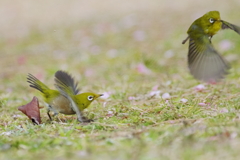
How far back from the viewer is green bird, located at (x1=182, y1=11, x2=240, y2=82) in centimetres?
386

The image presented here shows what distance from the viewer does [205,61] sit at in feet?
13.0

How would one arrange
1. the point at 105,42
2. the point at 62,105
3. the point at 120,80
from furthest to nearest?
the point at 105,42, the point at 120,80, the point at 62,105

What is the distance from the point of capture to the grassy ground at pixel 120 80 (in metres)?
2.91

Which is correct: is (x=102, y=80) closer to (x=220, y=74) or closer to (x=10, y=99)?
(x=10, y=99)

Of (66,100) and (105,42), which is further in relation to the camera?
(105,42)

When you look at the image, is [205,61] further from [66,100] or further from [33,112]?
[33,112]

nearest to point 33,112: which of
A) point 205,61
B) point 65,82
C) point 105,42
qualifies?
point 65,82

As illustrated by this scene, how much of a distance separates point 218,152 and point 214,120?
0.78m

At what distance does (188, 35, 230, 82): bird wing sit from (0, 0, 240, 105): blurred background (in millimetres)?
1222

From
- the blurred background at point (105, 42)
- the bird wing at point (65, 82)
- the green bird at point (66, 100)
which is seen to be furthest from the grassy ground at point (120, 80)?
the bird wing at point (65, 82)

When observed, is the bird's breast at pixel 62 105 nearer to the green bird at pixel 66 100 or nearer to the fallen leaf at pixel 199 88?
the green bird at pixel 66 100

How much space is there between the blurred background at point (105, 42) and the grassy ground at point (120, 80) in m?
0.02

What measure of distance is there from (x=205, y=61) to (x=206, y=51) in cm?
11

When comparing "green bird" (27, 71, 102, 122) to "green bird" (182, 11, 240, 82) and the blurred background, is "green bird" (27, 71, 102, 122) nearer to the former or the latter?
"green bird" (182, 11, 240, 82)
